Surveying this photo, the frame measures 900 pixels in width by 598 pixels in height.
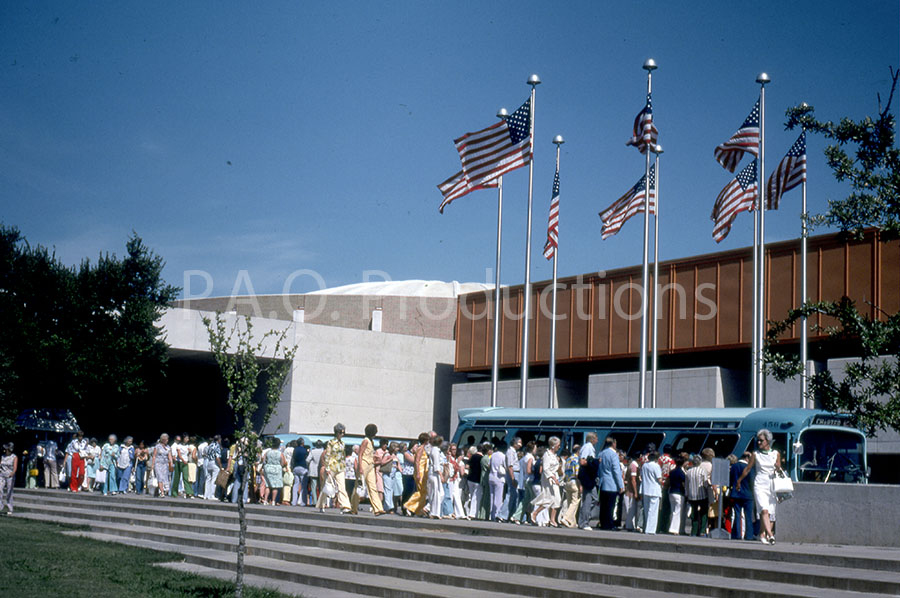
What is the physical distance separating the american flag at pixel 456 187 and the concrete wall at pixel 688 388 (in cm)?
1107

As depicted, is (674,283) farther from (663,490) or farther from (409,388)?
(663,490)

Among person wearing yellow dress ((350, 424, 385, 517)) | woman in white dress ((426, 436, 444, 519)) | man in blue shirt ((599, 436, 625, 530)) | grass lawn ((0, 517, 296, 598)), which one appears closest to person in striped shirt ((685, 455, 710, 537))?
man in blue shirt ((599, 436, 625, 530))

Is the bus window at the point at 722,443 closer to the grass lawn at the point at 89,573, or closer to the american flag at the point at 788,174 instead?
the american flag at the point at 788,174

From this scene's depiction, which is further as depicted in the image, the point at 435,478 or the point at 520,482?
the point at 435,478

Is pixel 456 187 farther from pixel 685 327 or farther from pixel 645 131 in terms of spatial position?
pixel 685 327

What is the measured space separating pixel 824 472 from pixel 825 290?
14.2 meters

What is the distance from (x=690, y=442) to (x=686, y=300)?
16.4 meters

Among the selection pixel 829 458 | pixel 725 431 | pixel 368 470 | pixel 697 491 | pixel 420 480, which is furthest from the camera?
pixel 725 431

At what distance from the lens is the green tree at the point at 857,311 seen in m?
16.0

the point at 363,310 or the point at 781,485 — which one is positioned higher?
the point at 363,310

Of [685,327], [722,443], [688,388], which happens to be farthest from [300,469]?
[685,327]

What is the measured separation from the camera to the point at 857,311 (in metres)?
17.2

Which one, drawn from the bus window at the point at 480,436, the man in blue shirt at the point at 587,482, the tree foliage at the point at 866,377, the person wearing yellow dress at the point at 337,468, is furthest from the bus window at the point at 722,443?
the person wearing yellow dress at the point at 337,468

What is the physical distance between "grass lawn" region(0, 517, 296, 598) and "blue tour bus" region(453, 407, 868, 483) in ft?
35.7
